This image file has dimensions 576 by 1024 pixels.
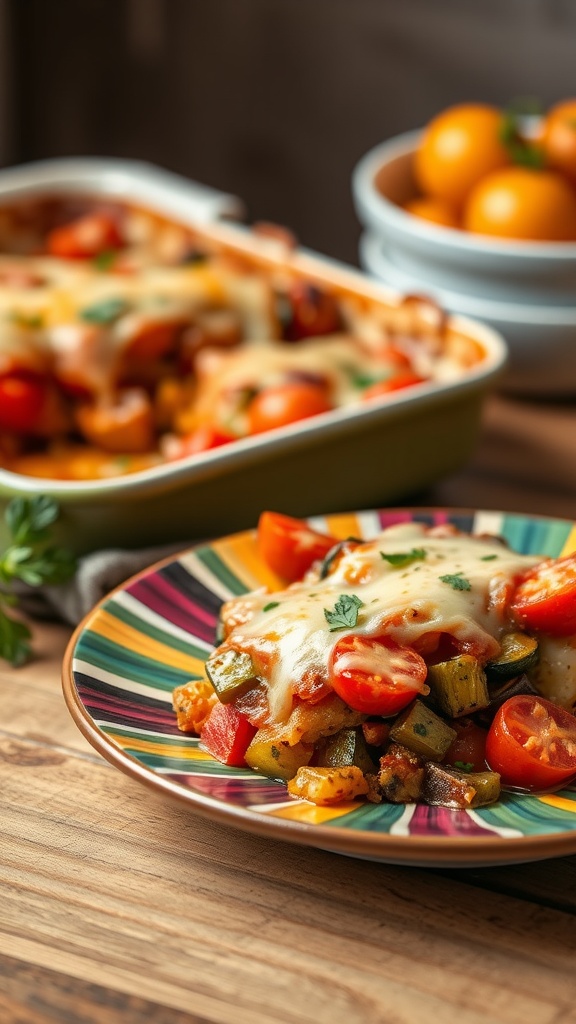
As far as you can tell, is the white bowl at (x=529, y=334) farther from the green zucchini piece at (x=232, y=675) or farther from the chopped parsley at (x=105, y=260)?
the green zucchini piece at (x=232, y=675)

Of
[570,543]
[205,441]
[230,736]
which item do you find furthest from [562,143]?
[230,736]

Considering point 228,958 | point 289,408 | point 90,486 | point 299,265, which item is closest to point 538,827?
point 228,958

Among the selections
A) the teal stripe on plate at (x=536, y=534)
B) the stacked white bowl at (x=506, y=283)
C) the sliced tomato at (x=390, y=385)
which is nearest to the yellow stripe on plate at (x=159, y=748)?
the teal stripe on plate at (x=536, y=534)

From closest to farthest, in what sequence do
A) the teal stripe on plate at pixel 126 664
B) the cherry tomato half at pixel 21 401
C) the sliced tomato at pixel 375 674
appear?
the sliced tomato at pixel 375 674
the teal stripe on plate at pixel 126 664
the cherry tomato half at pixel 21 401

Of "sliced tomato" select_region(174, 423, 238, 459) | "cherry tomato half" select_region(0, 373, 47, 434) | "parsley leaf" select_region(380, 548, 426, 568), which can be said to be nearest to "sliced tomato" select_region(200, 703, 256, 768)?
"parsley leaf" select_region(380, 548, 426, 568)

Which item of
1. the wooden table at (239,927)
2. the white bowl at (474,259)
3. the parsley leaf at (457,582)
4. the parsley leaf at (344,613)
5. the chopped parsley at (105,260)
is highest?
the white bowl at (474,259)

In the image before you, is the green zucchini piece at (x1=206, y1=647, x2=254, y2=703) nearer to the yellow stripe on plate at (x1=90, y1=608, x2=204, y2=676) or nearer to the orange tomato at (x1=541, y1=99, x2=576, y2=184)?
the yellow stripe on plate at (x1=90, y1=608, x2=204, y2=676)

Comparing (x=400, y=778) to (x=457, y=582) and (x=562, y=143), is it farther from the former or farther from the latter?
(x=562, y=143)

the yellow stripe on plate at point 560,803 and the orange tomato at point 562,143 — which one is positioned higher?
the orange tomato at point 562,143
